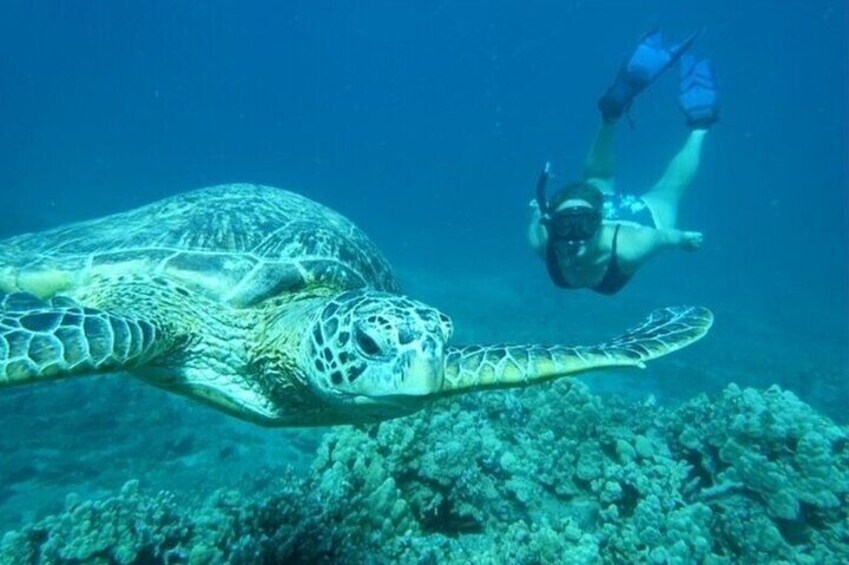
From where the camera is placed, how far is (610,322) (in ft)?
57.5

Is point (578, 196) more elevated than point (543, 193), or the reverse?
point (543, 193)

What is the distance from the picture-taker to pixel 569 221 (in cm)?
686

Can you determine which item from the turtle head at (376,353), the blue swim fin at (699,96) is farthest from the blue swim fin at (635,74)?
the turtle head at (376,353)

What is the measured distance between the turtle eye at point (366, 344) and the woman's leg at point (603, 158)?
742 cm

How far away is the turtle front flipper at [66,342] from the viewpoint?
2.41 meters

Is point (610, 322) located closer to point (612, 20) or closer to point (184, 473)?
point (184, 473)

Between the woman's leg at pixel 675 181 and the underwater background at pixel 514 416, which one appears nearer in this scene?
the underwater background at pixel 514 416

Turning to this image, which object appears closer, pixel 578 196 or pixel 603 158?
pixel 578 196

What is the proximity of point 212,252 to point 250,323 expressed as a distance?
67 cm

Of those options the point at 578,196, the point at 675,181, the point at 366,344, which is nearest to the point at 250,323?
the point at 366,344

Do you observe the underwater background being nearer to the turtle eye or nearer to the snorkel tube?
the turtle eye

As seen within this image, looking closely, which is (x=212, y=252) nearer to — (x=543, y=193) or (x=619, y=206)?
Result: (x=543, y=193)

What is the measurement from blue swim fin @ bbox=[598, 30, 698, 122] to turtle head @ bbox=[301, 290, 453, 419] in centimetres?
749

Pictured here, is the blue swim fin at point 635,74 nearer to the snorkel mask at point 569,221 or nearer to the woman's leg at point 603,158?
the woman's leg at point 603,158
